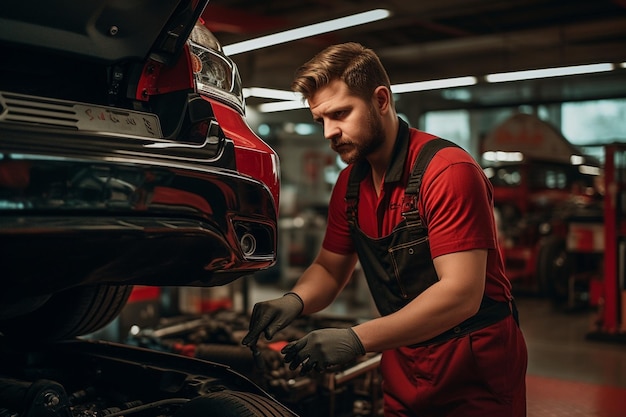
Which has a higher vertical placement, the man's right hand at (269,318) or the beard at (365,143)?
the beard at (365,143)

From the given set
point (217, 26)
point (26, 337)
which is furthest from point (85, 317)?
point (217, 26)

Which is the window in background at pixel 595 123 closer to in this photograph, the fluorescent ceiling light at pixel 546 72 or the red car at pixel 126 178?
the fluorescent ceiling light at pixel 546 72

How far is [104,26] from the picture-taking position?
1.54 metres

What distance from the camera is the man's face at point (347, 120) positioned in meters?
2.03

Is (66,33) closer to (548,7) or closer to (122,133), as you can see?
(122,133)

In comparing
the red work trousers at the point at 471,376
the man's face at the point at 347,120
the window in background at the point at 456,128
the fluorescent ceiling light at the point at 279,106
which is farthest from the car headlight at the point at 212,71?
the window in background at the point at 456,128

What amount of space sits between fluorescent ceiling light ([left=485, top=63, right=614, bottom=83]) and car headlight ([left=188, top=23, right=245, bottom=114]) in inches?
207

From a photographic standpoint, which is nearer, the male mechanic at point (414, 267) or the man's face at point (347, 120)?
the male mechanic at point (414, 267)

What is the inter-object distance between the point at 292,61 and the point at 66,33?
1286 cm

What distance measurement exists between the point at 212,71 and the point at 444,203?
70 cm

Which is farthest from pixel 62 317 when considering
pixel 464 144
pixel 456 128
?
pixel 456 128

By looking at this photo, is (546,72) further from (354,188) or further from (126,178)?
(126,178)

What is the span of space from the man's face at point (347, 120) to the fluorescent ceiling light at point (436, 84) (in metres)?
5.10

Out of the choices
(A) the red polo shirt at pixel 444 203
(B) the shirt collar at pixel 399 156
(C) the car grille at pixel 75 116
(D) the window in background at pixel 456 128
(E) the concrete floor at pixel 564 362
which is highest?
(D) the window in background at pixel 456 128
